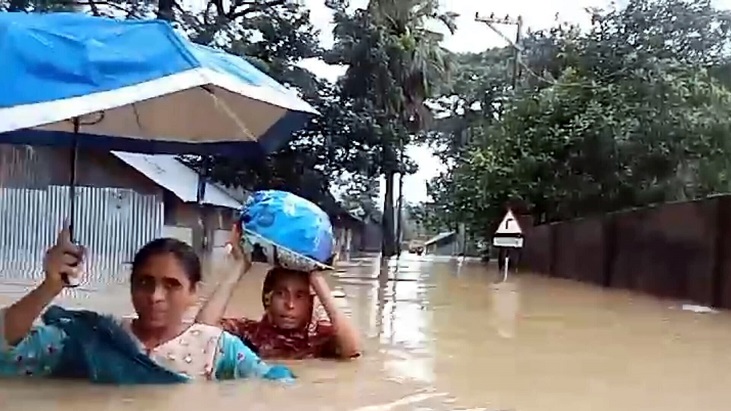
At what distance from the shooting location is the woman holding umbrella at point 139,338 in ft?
13.7

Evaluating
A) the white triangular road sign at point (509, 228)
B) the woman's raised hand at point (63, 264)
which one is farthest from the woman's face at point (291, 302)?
the white triangular road sign at point (509, 228)

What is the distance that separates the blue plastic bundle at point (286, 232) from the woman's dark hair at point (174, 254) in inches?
13.0

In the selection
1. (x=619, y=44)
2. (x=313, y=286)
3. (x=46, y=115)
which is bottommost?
(x=313, y=286)

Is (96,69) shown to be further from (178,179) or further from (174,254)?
(178,179)

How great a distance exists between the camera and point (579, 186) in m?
21.0

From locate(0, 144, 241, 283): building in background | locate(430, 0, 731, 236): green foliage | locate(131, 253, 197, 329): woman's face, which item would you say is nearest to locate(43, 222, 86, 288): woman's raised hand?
locate(131, 253, 197, 329): woman's face

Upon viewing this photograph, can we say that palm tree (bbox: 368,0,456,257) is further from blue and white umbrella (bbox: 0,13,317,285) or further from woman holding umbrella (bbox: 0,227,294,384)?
woman holding umbrella (bbox: 0,227,294,384)

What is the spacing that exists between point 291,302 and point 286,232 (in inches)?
21.2

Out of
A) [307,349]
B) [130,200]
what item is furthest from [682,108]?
[307,349]

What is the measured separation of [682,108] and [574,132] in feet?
8.16

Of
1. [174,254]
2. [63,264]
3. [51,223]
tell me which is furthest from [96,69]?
[51,223]

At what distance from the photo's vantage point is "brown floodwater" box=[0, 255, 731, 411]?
13.6ft

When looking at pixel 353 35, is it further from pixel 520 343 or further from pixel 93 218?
pixel 520 343

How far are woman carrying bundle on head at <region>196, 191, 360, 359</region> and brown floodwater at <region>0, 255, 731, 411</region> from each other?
140 millimetres
